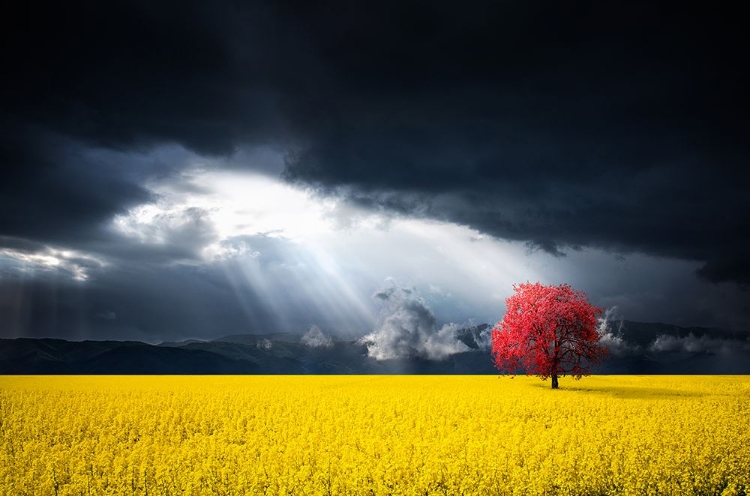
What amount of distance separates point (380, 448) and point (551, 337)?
34.0 meters

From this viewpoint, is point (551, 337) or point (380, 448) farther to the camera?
point (551, 337)

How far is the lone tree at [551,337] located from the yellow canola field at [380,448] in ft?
40.6

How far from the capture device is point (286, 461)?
1741 cm

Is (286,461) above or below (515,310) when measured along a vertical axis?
below

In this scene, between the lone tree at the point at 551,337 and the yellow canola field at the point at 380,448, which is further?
the lone tree at the point at 551,337

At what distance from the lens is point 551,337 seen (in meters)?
48.5

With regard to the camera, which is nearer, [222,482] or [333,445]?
[222,482]

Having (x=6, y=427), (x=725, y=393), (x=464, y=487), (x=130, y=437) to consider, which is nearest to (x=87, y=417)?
(x=6, y=427)

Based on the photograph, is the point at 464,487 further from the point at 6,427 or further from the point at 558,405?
the point at 6,427

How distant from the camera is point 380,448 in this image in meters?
19.0

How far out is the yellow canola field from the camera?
50.2 ft

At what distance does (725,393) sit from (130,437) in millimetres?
49318

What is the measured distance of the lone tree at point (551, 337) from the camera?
4797 centimetres

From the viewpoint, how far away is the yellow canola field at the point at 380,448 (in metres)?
15.3
